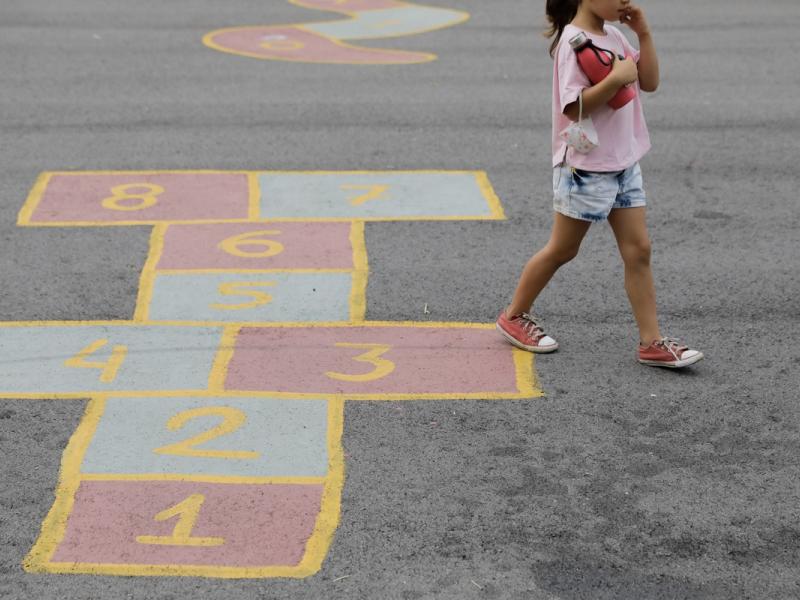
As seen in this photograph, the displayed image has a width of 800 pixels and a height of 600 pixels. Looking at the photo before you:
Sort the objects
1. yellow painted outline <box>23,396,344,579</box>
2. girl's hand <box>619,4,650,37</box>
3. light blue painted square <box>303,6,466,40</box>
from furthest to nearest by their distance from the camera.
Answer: light blue painted square <box>303,6,466,40</box> < girl's hand <box>619,4,650,37</box> < yellow painted outline <box>23,396,344,579</box>

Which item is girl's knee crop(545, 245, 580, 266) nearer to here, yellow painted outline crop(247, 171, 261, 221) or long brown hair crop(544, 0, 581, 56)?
long brown hair crop(544, 0, 581, 56)

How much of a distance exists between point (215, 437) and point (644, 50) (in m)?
2.56

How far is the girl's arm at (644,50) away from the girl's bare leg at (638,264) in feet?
1.89

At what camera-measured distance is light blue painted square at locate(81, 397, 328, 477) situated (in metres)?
5.16

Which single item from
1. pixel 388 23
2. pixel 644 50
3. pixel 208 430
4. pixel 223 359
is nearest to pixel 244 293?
pixel 223 359

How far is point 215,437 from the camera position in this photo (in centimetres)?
540

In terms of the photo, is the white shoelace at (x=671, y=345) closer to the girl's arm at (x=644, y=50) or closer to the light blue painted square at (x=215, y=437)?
the girl's arm at (x=644, y=50)

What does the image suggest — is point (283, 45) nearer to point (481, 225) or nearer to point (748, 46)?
point (748, 46)

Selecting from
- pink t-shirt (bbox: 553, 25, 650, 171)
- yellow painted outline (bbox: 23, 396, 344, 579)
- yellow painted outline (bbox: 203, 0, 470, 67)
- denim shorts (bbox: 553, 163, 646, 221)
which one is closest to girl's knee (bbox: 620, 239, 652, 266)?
denim shorts (bbox: 553, 163, 646, 221)

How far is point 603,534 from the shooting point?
4.71 m

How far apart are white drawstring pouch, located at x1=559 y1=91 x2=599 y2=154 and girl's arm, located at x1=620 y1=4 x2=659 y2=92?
1.01ft

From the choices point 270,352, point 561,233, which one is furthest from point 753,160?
point 270,352

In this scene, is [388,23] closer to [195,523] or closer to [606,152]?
[606,152]

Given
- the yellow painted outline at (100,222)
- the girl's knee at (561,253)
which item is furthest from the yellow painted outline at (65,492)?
the yellow painted outline at (100,222)
